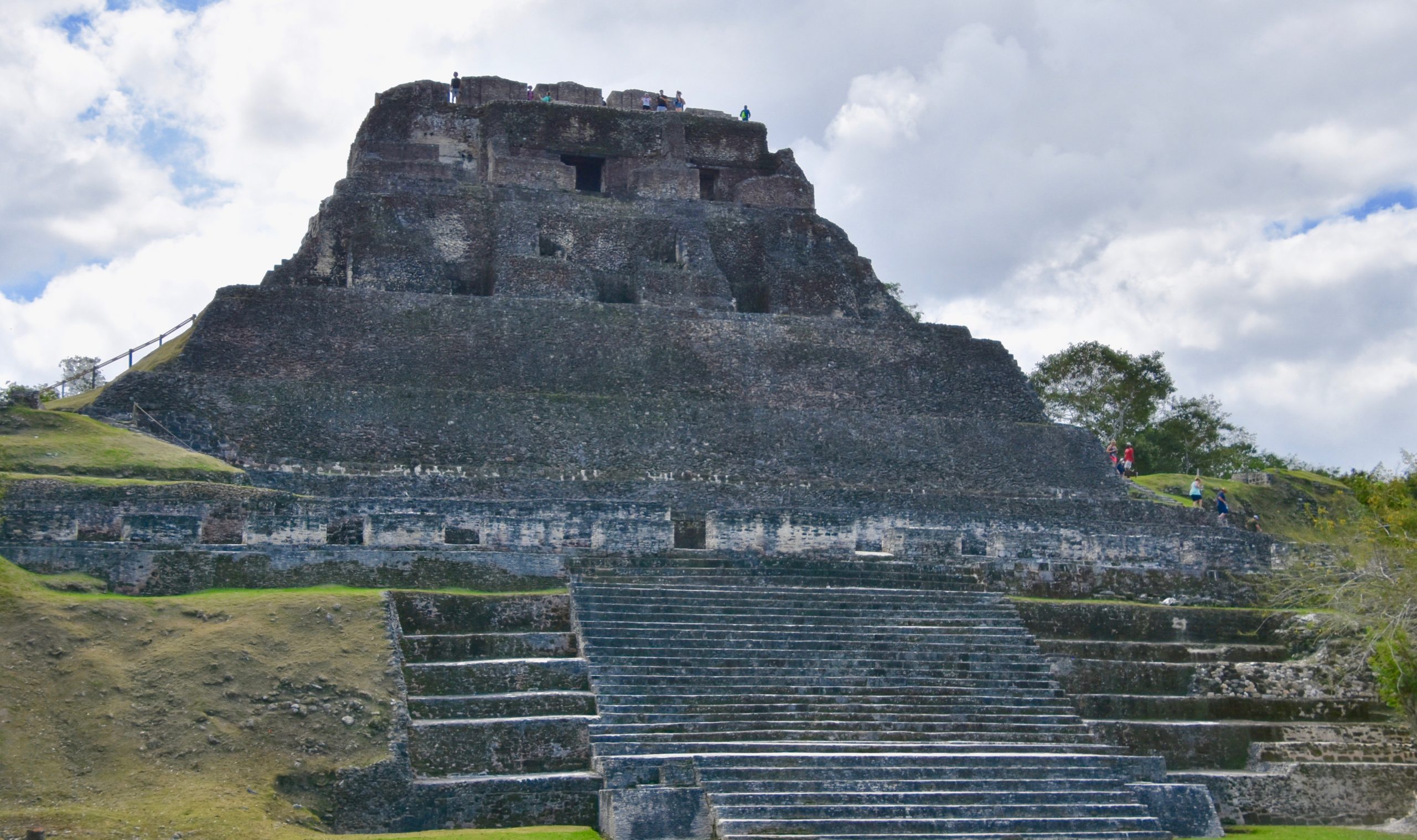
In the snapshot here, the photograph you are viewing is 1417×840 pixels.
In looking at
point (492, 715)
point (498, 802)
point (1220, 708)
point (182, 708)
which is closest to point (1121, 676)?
point (1220, 708)

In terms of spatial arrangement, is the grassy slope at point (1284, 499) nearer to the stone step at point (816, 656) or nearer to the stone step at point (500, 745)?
the stone step at point (816, 656)

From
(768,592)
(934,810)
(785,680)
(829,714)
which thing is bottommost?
(934,810)

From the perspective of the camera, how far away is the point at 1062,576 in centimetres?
1758

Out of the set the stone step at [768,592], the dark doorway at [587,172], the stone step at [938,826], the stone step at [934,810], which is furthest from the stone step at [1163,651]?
the dark doorway at [587,172]

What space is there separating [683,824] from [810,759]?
1.31 metres

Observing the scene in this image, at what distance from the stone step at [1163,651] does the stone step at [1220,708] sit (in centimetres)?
60

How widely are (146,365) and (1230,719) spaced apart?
1534cm

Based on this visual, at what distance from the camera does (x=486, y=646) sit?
13820 mm

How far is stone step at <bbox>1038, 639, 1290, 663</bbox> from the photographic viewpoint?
15719mm

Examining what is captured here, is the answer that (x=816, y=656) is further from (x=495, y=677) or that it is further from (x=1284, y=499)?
(x=1284, y=499)

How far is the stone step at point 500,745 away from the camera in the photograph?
12289 mm

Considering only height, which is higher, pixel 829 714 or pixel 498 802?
pixel 829 714

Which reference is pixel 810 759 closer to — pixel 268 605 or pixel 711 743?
pixel 711 743

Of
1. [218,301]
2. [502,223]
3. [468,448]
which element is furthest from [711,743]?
[502,223]
